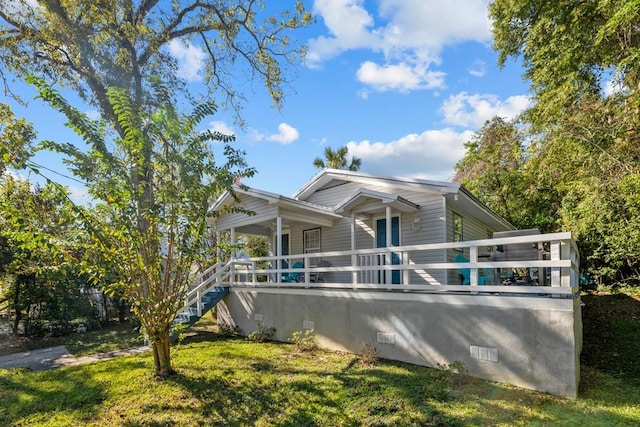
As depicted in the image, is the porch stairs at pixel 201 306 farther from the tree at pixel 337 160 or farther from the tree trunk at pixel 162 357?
the tree at pixel 337 160

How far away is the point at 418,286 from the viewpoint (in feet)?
21.0

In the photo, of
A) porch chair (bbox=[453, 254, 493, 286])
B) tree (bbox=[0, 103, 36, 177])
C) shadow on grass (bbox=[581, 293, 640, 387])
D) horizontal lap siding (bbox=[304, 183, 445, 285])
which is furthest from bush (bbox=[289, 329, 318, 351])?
tree (bbox=[0, 103, 36, 177])

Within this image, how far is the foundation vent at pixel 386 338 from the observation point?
6461mm

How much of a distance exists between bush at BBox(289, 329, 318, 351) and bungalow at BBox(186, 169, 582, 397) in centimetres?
16

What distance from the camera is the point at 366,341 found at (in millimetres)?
6785

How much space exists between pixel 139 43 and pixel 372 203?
9083 millimetres

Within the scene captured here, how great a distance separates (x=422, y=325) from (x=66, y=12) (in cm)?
1279

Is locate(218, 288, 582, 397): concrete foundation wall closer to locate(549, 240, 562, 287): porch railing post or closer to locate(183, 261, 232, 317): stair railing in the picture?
locate(549, 240, 562, 287): porch railing post

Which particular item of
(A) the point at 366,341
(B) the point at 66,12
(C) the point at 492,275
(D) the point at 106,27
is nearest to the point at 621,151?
(C) the point at 492,275

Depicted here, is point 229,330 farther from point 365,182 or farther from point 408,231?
point 365,182

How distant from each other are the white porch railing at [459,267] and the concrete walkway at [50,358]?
3029 millimetres

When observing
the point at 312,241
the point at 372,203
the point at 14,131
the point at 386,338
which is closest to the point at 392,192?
the point at 372,203

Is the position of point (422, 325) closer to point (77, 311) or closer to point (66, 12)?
point (77, 311)

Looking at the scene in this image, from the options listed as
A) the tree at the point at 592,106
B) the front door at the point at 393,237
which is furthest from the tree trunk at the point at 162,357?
the tree at the point at 592,106
